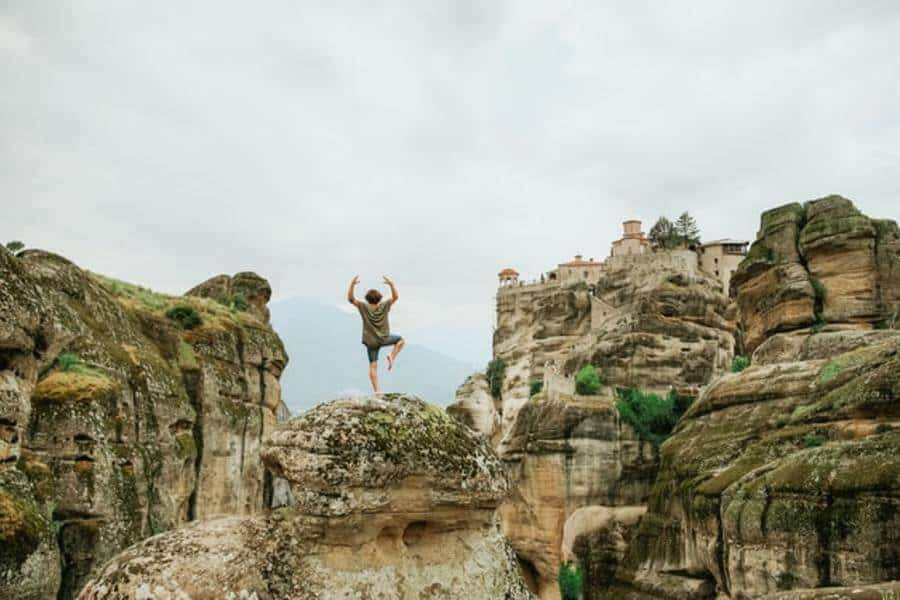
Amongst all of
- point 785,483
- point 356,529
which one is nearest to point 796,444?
point 785,483

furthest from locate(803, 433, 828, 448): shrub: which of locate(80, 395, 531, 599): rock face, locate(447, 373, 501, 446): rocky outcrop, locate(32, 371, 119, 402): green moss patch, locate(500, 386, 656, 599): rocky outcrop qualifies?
locate(447, 373, 501, 446): rocky outcrop

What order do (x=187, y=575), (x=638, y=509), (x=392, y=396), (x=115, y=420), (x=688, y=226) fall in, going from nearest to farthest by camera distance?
(x=187, y=575)
(x=392, y=396)
(x=115, y=420)
(x=638, y=509)
(x=688, y=226)

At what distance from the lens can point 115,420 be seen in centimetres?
1596

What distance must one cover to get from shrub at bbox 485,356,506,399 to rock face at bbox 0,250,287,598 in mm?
44702

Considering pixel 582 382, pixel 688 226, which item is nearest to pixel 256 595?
pixel 582 382

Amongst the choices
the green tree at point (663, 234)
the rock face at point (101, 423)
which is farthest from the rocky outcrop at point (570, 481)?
the green tree at point (663, 234)

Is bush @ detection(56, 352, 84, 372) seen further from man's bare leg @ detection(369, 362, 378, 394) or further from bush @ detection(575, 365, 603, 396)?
bush @ detection(575, 365, 603, 396)

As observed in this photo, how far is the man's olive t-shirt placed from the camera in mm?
8992

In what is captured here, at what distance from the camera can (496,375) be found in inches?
2702

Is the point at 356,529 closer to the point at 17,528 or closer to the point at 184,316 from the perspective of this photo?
the point at 17,528

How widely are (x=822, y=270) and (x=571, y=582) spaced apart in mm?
17943

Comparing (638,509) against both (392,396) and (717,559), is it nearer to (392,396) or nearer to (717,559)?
(717,559)

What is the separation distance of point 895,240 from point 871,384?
1349 centimetres

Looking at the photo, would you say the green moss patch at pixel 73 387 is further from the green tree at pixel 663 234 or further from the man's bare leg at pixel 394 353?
the green tree at pixel 663 234
